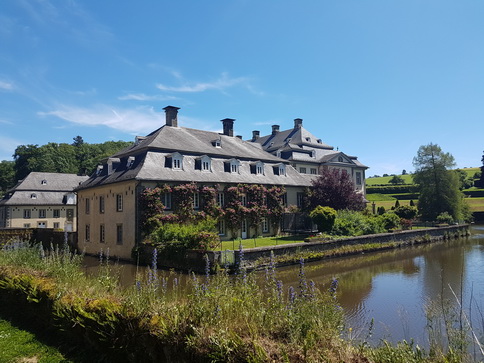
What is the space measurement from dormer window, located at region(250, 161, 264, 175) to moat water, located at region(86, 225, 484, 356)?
10232 millimetres

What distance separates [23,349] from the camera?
655 centimetres

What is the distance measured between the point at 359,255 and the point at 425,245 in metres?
9.41

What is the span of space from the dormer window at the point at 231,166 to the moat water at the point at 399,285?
10.2 meters

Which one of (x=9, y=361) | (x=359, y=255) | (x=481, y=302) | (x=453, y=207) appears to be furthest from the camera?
(x=453, y=207)

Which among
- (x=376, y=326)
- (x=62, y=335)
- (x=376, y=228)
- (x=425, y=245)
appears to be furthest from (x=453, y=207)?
(x=62, y=335)

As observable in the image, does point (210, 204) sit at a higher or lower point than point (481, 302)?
higher

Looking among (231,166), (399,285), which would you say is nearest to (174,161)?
(231,166)

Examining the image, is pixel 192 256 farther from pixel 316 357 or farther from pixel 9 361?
pixel 316 357

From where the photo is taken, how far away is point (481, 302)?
1145 centimetres

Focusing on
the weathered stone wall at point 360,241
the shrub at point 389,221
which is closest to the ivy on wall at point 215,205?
the weathered stone wall at point 360,241

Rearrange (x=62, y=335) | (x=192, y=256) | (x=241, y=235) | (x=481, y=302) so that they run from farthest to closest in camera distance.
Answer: (x=241, y=235) < (x=192, y=256) < (x=481, y=302) < (x=62, y=335)

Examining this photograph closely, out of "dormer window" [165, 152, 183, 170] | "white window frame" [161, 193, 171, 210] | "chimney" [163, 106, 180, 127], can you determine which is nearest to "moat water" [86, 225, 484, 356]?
"white window frame" [161, 193, 171, 210]

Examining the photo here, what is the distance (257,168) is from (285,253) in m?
11.5

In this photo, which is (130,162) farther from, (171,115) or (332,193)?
(332,193)
